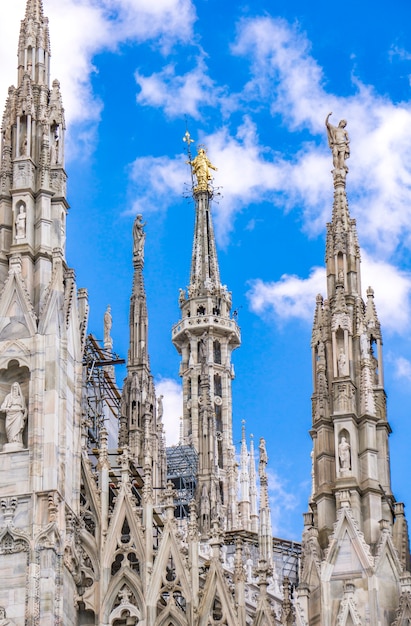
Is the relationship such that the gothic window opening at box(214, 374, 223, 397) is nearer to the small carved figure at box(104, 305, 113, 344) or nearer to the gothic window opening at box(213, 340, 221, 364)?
the gothic window opening at box(213, 340, 221, 364)

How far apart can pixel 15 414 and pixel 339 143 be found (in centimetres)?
1025

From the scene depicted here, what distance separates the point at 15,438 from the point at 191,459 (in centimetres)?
4920

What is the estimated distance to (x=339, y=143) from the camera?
36.8 metres

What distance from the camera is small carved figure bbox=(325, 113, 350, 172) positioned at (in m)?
36.7

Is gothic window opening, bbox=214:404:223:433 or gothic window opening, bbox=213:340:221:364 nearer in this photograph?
gothic window opening, bbox=214:404:223:433

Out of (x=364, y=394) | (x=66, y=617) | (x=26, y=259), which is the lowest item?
(x=66, y=617)

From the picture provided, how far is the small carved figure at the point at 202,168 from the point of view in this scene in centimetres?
9969

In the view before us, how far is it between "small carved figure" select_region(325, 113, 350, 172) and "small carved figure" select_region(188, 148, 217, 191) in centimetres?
6264

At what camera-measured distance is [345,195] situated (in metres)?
36.3


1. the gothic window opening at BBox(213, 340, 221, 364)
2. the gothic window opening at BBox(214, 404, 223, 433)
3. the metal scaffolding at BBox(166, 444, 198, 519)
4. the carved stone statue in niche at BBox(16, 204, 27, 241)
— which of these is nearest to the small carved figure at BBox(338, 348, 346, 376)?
the carved stone statue in niche at BBox(16, 204, 27, 241)

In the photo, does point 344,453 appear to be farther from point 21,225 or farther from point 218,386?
point 218,386

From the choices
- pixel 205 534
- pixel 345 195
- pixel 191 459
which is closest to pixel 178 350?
pixel 191 459

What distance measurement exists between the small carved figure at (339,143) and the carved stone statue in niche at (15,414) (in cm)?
945

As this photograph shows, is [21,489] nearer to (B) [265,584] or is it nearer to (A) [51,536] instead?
(A) [51,536]
